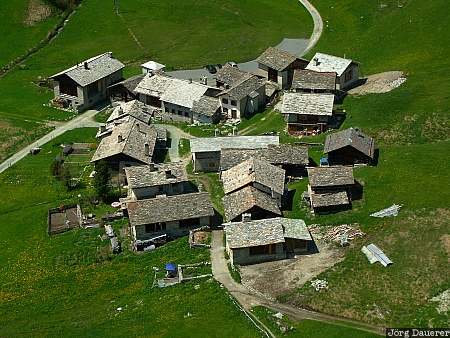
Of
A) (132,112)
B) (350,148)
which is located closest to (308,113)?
(350,148)

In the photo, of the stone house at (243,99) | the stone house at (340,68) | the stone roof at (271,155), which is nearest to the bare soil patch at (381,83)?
the stone house at (340,68)

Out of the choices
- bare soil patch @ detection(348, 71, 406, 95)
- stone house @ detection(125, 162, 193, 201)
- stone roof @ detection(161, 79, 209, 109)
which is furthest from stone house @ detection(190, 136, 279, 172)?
bare soil patch @ detection(348, 71, 406, 95)

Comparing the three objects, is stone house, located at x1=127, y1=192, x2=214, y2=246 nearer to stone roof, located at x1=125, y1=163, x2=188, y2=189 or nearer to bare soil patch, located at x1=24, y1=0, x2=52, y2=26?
stone roof, located at x1=125, y1=163, x2=188, y2=189

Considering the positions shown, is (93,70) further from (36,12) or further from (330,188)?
(330,188)

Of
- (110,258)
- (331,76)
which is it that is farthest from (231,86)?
(110,258)

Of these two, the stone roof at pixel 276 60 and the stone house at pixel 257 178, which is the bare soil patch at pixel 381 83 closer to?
the stone roof at pixel 276 60

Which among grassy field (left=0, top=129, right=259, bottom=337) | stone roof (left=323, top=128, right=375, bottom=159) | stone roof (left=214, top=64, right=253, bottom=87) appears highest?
stone roof (left=323, top=128, right=375, bottom=159)
